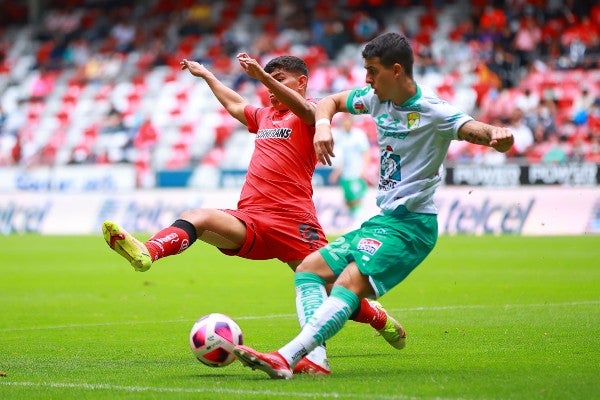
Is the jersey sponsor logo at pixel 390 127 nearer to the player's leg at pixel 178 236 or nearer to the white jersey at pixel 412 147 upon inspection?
the white jersey at pixel 412 147

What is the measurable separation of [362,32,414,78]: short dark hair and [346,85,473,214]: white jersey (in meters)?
0.30

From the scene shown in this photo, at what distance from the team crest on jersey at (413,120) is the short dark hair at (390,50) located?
309 mm

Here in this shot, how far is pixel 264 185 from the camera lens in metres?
8.49

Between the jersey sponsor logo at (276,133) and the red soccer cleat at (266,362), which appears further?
the jersey sponsor logo at (276,133)

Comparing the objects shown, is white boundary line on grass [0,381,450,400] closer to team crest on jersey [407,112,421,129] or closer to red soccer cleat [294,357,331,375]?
red soccer cleat [294,357,331,375]

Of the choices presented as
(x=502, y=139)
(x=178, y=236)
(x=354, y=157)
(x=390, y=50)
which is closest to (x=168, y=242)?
(x=178, y=236)

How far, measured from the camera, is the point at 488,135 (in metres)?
6.39

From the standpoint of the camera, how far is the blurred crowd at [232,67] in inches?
1094

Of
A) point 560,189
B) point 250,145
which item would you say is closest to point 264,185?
point 560,189

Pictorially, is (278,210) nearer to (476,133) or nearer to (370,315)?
(370,315)

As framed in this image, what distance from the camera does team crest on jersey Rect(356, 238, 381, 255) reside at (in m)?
6.89

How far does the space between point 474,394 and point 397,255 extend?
1.05m

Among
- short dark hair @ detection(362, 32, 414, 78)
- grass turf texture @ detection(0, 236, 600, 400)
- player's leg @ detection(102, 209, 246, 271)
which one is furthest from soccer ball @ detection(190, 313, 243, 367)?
Result: short dark hair @ detection(362, 32, 414, 78)

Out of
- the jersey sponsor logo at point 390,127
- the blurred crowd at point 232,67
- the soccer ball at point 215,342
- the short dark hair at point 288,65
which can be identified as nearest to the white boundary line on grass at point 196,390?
the soccer ball at point 215,342
